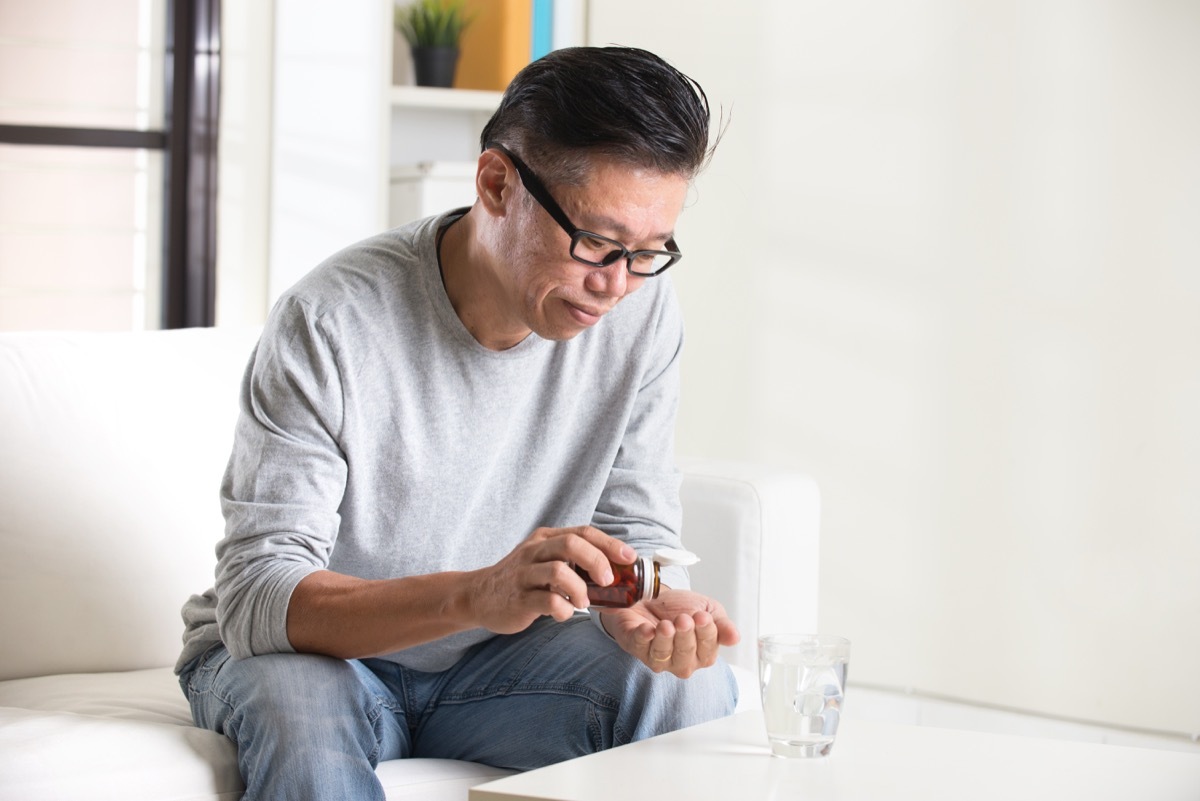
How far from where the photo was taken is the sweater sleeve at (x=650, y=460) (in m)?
1.64

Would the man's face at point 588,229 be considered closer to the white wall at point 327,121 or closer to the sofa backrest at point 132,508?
the sofa backrest at point 132,508

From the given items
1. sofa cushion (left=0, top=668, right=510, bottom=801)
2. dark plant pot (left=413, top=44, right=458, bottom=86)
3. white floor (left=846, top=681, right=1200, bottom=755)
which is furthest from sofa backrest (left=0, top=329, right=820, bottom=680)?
dark plant pot (left=413, top=44, right=458, bottom=86)

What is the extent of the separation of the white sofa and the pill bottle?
0.54m

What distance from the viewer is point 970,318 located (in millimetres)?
2852

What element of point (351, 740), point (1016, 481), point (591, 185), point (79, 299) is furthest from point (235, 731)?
point (79, 299)

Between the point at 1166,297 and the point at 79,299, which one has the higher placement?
the point at 1166,297

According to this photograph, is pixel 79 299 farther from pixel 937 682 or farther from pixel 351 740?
pixel 351 740

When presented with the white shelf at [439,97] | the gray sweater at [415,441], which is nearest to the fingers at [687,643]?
the gray sweater at [415,441]

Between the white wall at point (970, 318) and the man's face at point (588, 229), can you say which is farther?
the white wall at point (970, 318)

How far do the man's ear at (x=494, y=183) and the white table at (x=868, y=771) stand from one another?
549mm

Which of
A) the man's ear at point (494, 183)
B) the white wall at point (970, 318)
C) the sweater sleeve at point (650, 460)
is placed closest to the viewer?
the man's ear at point (494, 183)

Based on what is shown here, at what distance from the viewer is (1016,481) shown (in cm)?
281

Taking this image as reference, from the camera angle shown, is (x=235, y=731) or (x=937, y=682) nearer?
(x=235, y=731)

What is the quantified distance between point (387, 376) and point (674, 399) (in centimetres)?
39
